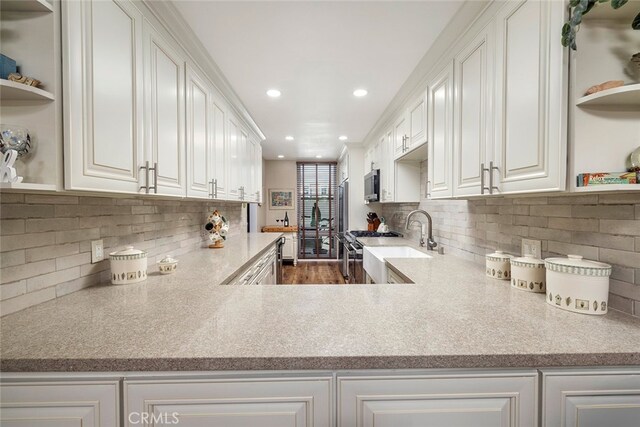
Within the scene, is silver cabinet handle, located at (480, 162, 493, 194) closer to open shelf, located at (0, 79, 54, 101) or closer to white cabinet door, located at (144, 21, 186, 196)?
white cabinet door, located at (144, 21, 186, 196)

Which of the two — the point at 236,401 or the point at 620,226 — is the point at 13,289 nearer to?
the point at 236,401

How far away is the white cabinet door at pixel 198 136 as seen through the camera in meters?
1.83

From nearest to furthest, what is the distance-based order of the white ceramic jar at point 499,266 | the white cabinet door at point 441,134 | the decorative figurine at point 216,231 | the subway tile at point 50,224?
the subway tile at point 50,224
the white ceramic jar at point 499,266
the white cabinet door at point 441,134
the decorative figurine at point 216,231

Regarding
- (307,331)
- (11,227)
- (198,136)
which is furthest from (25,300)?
(198,136)

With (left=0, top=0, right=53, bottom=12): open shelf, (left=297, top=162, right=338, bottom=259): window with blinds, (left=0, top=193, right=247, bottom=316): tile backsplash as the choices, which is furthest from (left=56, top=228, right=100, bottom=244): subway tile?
(left=297, top=162, right=338, bottom=259): window with blinds

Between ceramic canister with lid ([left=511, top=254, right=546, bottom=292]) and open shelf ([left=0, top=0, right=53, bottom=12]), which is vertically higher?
open shelf ([left=0, top=0, right=53, bottom=12])

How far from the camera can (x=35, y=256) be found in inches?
42.3

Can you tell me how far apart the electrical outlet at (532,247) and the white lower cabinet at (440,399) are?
0.83 meters

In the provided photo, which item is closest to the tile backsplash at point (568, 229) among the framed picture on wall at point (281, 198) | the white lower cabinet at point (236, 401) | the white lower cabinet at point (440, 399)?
the white lower cabinet at point (440, 399)

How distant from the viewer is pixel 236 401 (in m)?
0.75

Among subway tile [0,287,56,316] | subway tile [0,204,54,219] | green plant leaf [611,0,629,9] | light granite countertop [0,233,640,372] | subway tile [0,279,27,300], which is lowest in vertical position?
light granite countertop [0,233,640,372]

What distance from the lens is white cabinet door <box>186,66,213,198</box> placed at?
1.83m

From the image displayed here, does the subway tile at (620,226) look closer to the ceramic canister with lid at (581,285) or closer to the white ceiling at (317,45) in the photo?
the ceramic canister with lid at (581,285)

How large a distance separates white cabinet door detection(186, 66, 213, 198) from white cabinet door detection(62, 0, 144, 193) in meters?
0.54
